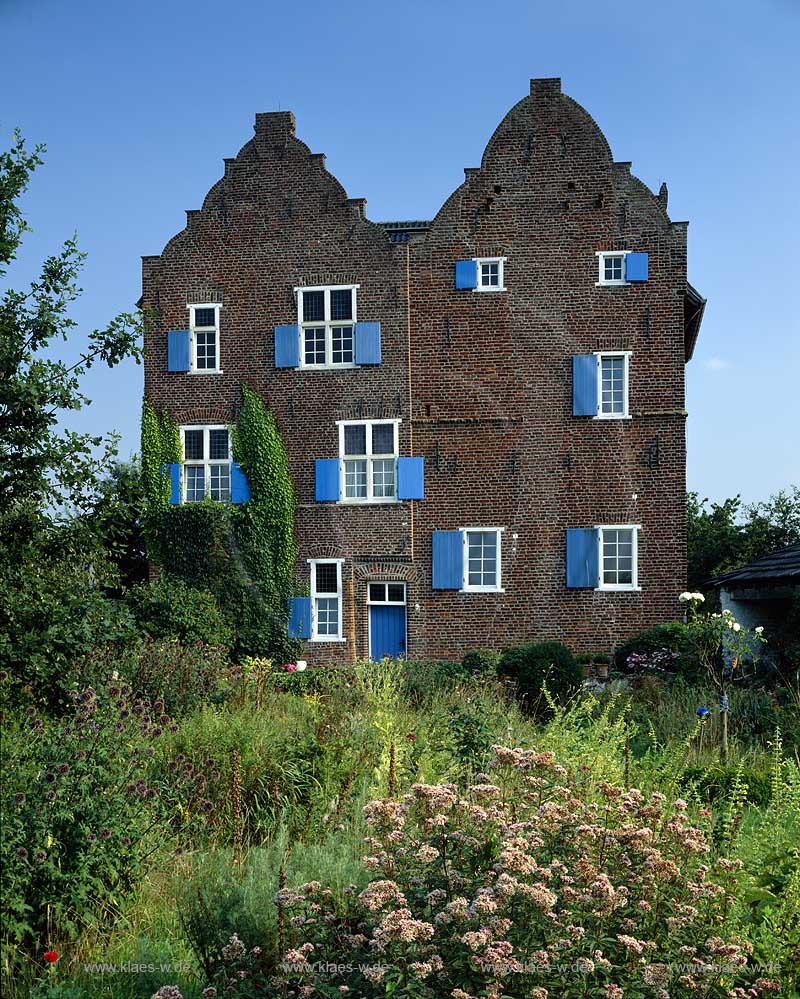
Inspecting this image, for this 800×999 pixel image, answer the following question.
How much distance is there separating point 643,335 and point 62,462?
15566 mm

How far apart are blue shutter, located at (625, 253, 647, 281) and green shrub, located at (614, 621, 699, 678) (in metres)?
7.72

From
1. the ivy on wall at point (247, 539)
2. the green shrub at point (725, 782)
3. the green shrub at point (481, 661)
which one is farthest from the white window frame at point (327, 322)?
the green shrub at point (725, 782)

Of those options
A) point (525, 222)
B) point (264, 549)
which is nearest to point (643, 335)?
point (525, 222)

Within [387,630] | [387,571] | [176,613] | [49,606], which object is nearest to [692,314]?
[387,571]

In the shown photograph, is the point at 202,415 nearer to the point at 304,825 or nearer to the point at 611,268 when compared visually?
the point at 611,268

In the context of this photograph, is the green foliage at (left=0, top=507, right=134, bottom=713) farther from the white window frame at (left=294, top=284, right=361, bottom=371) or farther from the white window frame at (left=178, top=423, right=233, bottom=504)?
the white window frame at (left=294, top=284, right=361, bottom=371)

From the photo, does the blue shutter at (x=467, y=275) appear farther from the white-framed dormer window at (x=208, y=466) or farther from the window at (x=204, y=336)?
the white-framed dormer window at (x=208, y=466)

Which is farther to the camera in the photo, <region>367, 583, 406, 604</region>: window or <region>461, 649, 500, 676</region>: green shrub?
<region>367, 583, 406, 604</region>: window

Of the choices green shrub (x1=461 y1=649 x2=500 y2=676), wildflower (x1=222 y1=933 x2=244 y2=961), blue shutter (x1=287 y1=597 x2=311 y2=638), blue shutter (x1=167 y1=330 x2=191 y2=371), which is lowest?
green shrub (x1=461 y1=649 x2=500 y2=676)

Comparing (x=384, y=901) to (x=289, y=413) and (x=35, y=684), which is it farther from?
(x=289, y=413)

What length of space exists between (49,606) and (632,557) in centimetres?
1543

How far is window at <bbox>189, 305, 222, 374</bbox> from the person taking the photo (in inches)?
930

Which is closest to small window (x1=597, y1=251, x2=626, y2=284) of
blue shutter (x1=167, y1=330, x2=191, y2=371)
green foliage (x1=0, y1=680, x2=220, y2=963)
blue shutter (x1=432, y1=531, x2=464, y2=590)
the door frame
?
blue shutter (x1=432, y1=531, x2=464, y2=590)

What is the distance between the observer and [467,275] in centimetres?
2288
